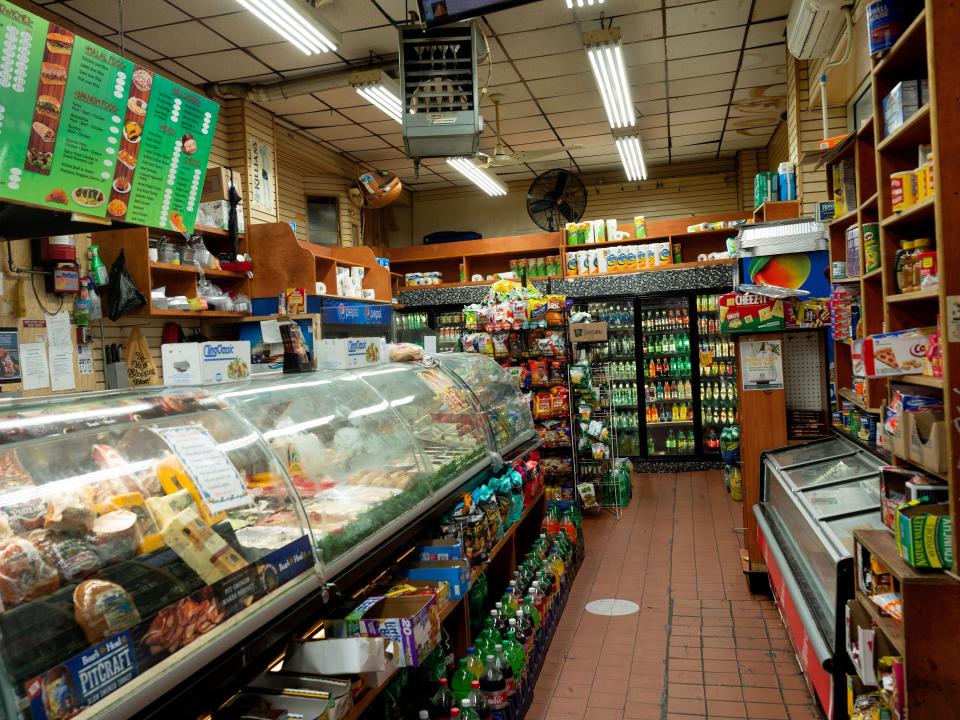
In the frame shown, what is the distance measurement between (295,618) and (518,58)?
6.69 metres

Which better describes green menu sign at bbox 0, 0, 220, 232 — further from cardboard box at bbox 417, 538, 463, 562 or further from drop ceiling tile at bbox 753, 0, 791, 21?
drop ceiling tile at bbox 753, 0, 791, 21

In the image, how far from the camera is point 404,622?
85.9 inches

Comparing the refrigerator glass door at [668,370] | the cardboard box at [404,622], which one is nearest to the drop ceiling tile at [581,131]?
the refrigerator glass door at [668,370]

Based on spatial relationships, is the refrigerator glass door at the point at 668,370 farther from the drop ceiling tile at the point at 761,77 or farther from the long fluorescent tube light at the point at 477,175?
the long fluorescent tube light at the point at 477,175

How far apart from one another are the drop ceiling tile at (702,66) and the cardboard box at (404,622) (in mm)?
7001

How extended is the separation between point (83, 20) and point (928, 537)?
6.83 metres

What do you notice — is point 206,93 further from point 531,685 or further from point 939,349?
point 939,349

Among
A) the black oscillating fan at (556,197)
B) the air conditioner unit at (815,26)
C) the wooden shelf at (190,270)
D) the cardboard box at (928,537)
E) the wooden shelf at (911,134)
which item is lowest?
the cardboard box at (928,537)

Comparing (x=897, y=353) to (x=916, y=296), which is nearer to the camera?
(x=916, y=296)

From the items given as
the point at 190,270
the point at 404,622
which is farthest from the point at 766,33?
the point at 404,622

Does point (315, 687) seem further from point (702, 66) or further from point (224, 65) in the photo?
point (702, 66)

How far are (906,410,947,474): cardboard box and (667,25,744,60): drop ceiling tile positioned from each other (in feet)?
18.5

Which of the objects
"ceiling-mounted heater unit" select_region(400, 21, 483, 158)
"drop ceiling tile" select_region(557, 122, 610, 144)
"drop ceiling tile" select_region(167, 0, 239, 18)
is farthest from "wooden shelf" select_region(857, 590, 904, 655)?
"drop ceiling tile" select_region(557, 122, 610, 144)

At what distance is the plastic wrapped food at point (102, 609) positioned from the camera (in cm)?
142
